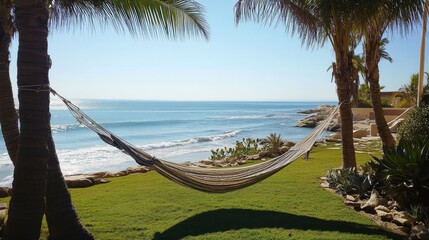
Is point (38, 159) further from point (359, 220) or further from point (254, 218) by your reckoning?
point (359, 220)

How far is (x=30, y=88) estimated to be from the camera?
212cm

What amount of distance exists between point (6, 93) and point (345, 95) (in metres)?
3.51

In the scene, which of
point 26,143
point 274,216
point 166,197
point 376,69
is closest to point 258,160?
point 376,69

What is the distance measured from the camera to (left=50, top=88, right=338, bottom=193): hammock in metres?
2.95

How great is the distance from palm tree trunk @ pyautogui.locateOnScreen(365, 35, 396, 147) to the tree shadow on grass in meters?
2.39

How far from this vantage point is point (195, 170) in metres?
3.33

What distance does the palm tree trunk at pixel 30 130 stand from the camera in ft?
6.88

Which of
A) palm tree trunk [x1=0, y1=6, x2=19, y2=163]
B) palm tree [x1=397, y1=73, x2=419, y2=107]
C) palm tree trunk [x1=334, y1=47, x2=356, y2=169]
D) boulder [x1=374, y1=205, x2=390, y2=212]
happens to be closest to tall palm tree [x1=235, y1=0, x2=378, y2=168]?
palm tree trunk [x1=334, y1=47, x2=356, y2=169]

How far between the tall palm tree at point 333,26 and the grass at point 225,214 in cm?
88

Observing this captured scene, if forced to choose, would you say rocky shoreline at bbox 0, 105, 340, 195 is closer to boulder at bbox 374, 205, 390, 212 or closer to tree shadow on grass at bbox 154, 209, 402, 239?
boulder at bbox 374, 205, 390, 212

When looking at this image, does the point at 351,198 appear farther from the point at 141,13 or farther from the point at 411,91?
the point at 411,91

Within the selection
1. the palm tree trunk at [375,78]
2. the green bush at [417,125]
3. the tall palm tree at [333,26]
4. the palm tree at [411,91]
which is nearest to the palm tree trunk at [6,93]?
the tall palm tree at [333,26]

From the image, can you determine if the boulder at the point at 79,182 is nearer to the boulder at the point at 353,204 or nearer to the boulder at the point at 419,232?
the boulder at the point at 353,204

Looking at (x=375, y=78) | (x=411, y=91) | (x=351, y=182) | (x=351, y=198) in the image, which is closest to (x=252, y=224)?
(x=351, y=198)
